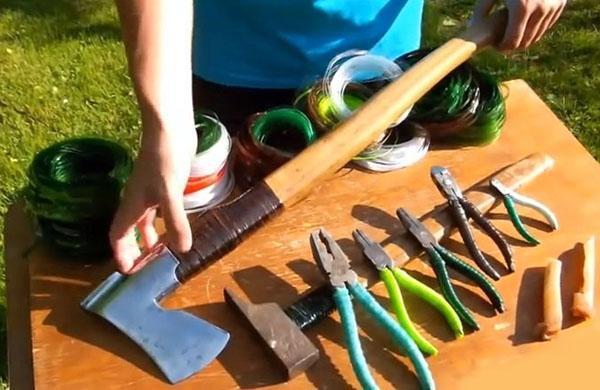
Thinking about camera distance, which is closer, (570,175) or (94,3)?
(570,175)

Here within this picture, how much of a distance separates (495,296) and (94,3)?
7.70 feet

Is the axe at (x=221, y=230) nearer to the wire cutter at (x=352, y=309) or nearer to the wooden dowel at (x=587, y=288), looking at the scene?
the wire cutter at (x=352, y=309)

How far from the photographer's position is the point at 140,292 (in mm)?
1125

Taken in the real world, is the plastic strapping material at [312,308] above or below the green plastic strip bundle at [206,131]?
below

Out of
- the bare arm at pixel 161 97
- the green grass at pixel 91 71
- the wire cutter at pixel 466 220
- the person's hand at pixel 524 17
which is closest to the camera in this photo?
the bare arm at pixel 161 97

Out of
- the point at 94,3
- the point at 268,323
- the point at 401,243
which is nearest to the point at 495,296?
the point at 401,243

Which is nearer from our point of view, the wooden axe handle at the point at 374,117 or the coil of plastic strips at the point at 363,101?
the wooden axe handle at the point at 374,117

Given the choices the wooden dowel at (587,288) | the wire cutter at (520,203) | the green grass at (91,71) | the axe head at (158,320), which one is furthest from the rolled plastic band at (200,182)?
the green grass at (91,71)

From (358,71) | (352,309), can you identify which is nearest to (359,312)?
(352,309)

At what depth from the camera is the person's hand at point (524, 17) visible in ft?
4.33

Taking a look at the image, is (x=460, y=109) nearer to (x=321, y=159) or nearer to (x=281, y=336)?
(x=321, y=159)

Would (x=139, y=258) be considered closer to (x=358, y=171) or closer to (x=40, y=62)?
(x=358, y=171)

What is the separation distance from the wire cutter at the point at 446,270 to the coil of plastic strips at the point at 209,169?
9.7 inches

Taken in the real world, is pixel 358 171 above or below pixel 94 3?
above
